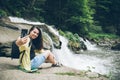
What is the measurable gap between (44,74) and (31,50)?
33.1 inches

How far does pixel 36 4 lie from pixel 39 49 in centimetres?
2216

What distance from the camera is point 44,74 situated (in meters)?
8.61

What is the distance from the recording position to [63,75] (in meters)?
8.74

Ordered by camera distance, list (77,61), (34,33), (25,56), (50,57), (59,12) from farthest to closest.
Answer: (59,12)
(77,61)
(50,57)
(34,33)
(25,56)

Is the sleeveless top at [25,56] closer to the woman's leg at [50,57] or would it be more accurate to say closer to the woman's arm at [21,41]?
the woman's arm at [21,41]

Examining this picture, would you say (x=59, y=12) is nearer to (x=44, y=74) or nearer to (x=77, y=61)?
(x=77, y=61)

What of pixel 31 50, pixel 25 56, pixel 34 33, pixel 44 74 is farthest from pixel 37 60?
pixel 34 33

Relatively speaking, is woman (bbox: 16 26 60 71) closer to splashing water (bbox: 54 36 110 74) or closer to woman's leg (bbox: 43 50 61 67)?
woman's leg (bbox: 43 50 61 67)

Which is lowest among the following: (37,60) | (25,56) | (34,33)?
(37,60)

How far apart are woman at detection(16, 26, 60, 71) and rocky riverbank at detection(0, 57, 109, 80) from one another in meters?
0.23

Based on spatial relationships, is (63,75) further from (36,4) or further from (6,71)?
(36,4)

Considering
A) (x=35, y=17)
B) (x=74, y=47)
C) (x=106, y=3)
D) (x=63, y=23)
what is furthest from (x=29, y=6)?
(x=106, y=3)

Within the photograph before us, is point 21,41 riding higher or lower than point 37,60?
higher

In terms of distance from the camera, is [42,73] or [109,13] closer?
[42,73]
